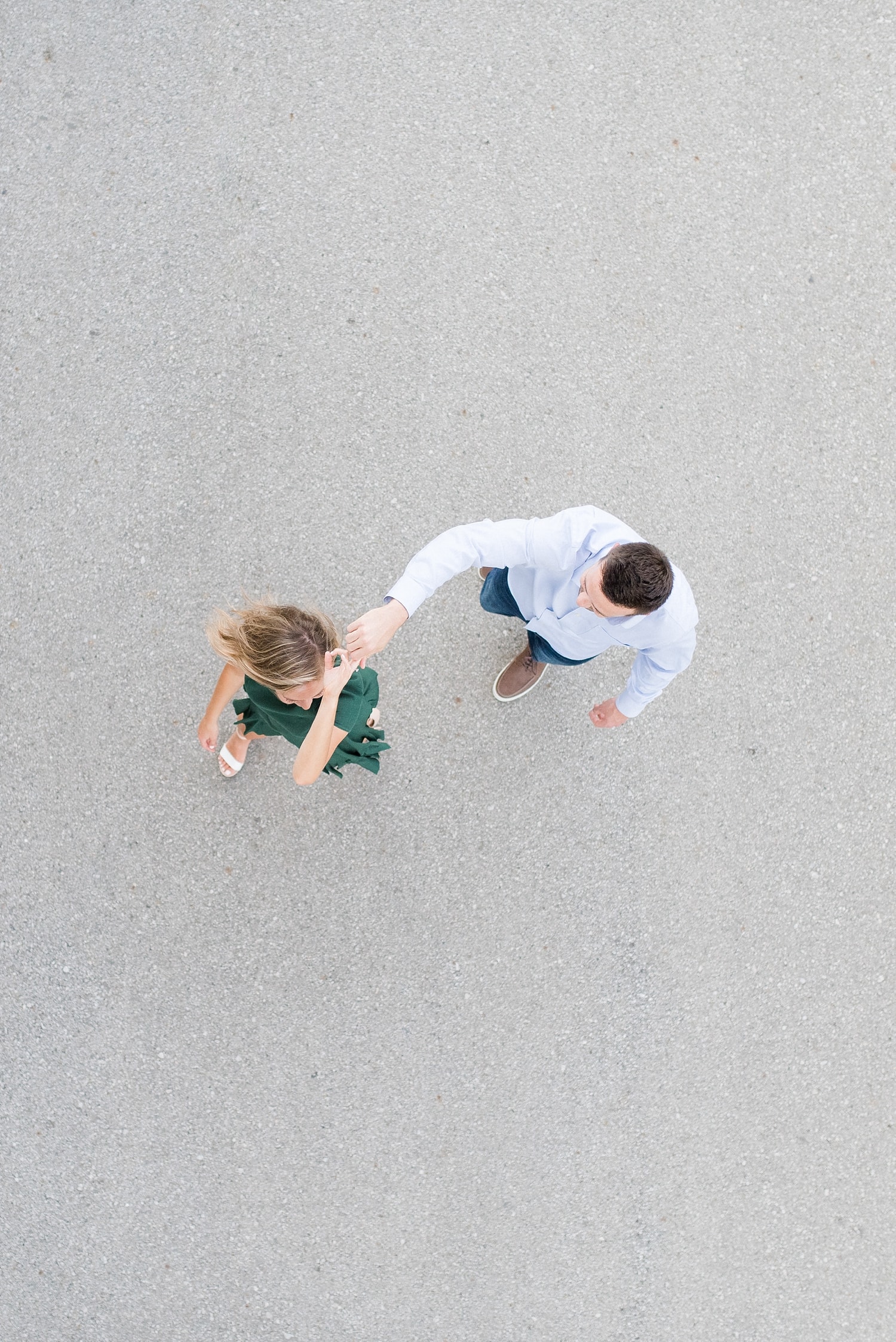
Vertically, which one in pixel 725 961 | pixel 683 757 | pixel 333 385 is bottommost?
pixel 725 961

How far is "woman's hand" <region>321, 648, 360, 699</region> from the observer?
2447 millimetres

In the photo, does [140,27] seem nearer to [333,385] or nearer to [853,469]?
[333,385]

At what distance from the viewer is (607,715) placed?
122 inches

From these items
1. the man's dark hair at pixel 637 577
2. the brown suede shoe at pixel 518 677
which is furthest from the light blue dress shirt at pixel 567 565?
the brown suede shoe at pixel 518 677

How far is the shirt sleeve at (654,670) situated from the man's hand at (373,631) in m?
0.77

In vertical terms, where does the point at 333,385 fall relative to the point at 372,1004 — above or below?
above

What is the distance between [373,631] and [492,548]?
1.40ft

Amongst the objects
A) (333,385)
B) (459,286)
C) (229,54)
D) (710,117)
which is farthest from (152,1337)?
(710,117)

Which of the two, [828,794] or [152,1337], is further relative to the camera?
[828,794]

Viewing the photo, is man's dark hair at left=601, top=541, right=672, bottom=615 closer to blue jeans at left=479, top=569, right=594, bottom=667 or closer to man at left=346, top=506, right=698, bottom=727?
man at left=346, top=506, right=698, bottom=727

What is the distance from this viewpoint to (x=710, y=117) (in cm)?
371

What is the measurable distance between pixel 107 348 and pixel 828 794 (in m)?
3.44

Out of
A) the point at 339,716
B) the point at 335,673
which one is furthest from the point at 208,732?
the point at 335,673

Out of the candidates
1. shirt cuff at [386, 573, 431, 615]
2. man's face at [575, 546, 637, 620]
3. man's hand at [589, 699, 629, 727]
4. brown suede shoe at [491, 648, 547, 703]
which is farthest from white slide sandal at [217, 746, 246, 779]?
man's face at [575, 546, 637, 620]
